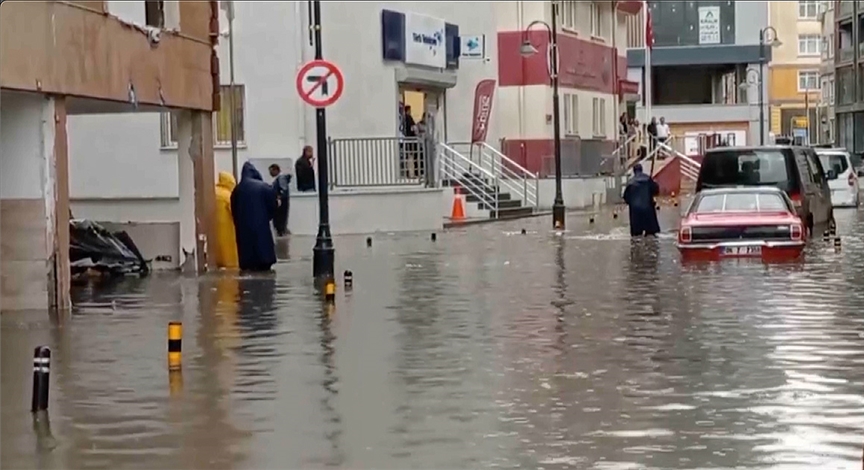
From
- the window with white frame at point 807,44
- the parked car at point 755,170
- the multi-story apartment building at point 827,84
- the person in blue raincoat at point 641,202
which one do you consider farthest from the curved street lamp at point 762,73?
the parked car at point 755,170

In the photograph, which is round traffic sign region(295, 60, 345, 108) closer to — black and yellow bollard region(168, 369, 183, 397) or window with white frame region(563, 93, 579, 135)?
black and yellow bollard region(168, 369, 183, 397)

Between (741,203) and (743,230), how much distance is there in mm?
585

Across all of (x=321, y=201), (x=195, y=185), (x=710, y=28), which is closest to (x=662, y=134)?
(x=710, y=28)

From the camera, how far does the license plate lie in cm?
2245

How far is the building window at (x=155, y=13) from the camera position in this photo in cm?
2331

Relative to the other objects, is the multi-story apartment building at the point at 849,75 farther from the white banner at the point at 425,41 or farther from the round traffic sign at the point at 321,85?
the round traffic sign at the point at 321,85

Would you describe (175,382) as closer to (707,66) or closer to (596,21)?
(596,21)

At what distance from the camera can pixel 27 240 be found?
17.9 metres

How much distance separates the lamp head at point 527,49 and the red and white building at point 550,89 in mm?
850

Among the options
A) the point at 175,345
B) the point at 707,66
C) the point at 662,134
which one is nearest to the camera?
the point at 175,345

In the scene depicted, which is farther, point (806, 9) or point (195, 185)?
point (806, 9)

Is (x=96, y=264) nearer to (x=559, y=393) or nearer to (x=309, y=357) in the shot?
(x=309, y=357)

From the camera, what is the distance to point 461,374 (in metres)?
12.6

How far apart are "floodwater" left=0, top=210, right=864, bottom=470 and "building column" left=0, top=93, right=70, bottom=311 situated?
0.65m
